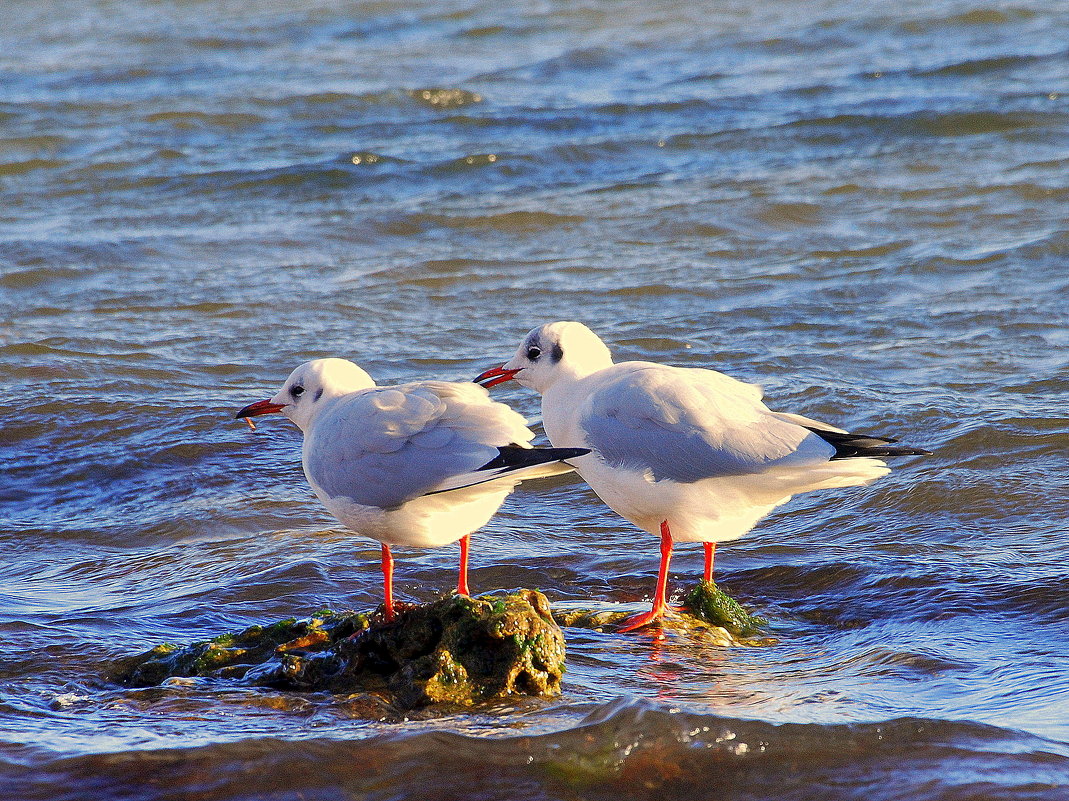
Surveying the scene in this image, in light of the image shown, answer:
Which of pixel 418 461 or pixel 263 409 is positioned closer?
pixel 418 461

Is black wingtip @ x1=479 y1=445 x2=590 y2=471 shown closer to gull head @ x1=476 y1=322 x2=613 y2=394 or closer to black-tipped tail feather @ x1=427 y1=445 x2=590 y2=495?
black-tipped tail feather @ x1=427 y1=445 x2=590 y2=495

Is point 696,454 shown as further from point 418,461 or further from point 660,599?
point 418,461

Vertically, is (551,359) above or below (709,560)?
above

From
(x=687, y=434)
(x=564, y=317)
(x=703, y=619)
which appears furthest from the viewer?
(x=564, y=317)

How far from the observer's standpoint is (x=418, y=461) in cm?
452

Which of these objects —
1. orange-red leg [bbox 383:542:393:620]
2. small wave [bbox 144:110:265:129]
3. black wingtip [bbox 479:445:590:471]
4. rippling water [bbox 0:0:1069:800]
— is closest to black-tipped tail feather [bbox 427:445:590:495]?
black wingtip [bbox 479:445:590:471]

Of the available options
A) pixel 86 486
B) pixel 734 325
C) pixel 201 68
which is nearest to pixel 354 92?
pixel 201 68

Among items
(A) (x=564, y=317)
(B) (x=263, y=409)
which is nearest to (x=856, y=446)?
(B) (x=263, y=409)

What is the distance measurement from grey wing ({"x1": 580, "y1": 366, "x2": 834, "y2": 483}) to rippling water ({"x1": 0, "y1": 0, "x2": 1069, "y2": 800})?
2.08 feet

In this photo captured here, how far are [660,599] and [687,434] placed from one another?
0.62 metres

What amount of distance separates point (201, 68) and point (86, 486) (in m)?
12.6

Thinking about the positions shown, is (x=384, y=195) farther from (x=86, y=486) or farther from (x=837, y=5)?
(x=837, y=5)

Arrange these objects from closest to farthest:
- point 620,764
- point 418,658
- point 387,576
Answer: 1. point 620,764
2. point 418,658
3. point 387,576

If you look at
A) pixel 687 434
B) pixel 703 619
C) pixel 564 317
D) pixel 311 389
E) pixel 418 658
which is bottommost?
pixel 703 619
